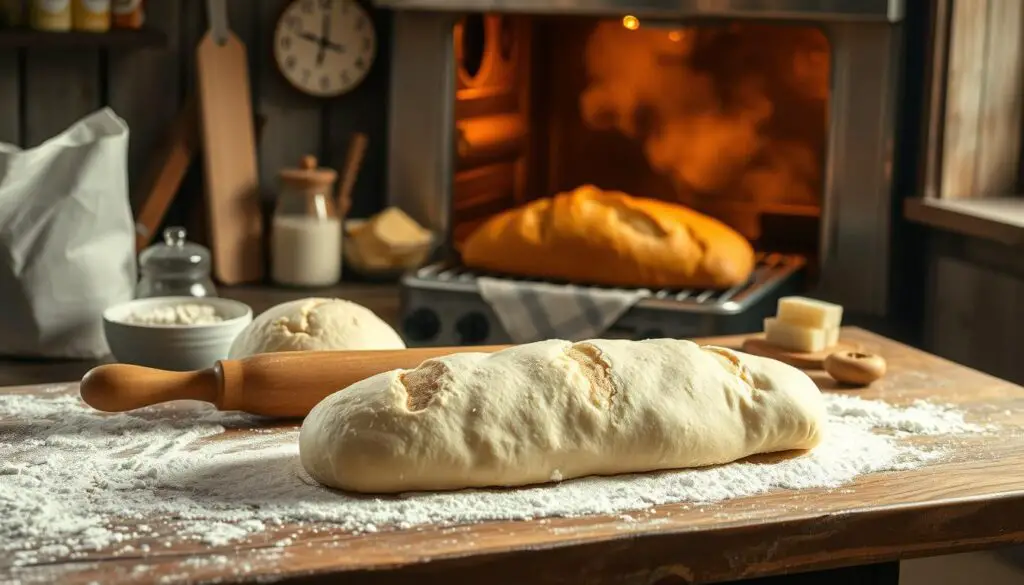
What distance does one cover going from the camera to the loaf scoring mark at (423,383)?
1174 millimetres

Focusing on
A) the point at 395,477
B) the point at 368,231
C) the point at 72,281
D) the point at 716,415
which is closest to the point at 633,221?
the point at 368,231

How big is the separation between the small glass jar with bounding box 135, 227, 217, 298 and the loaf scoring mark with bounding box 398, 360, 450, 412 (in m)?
0.66

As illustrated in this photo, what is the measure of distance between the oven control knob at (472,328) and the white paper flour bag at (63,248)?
61 centimetres

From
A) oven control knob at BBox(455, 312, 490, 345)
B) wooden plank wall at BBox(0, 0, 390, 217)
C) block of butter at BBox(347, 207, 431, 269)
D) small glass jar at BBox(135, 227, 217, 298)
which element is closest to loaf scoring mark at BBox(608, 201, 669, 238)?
oven control knob at BBox(455, 312, 490, 345)

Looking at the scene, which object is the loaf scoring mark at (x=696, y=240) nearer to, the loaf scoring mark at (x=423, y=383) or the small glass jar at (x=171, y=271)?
the small glass jar at (x=171, y=271)

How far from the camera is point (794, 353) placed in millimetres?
1645

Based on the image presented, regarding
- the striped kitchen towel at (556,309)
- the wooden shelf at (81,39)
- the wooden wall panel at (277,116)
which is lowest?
the striped kitchen towel at (556,309)

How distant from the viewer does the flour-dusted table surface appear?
3.20 feet

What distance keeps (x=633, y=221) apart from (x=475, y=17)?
63 cm

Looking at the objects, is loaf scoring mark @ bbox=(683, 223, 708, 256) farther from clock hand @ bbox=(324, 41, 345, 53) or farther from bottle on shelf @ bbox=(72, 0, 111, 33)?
bottle on shelf @ bbox=(72, 0, 111, 33)

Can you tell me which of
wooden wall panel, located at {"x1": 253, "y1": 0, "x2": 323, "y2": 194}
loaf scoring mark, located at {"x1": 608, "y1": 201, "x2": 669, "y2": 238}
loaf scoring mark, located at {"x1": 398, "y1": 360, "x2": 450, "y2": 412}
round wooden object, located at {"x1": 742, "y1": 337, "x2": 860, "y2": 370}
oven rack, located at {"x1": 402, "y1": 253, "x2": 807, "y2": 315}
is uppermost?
wooden wall panel, located at {"x1": 253, "y1": 0, "x2": 323, "y2": 194}

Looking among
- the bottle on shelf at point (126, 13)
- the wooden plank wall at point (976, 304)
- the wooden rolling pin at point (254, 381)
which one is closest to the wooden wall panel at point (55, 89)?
the bottle on shelf at point (126, 13)

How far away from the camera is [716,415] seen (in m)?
1.23

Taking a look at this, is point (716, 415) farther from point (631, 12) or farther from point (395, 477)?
point (631, 12)
